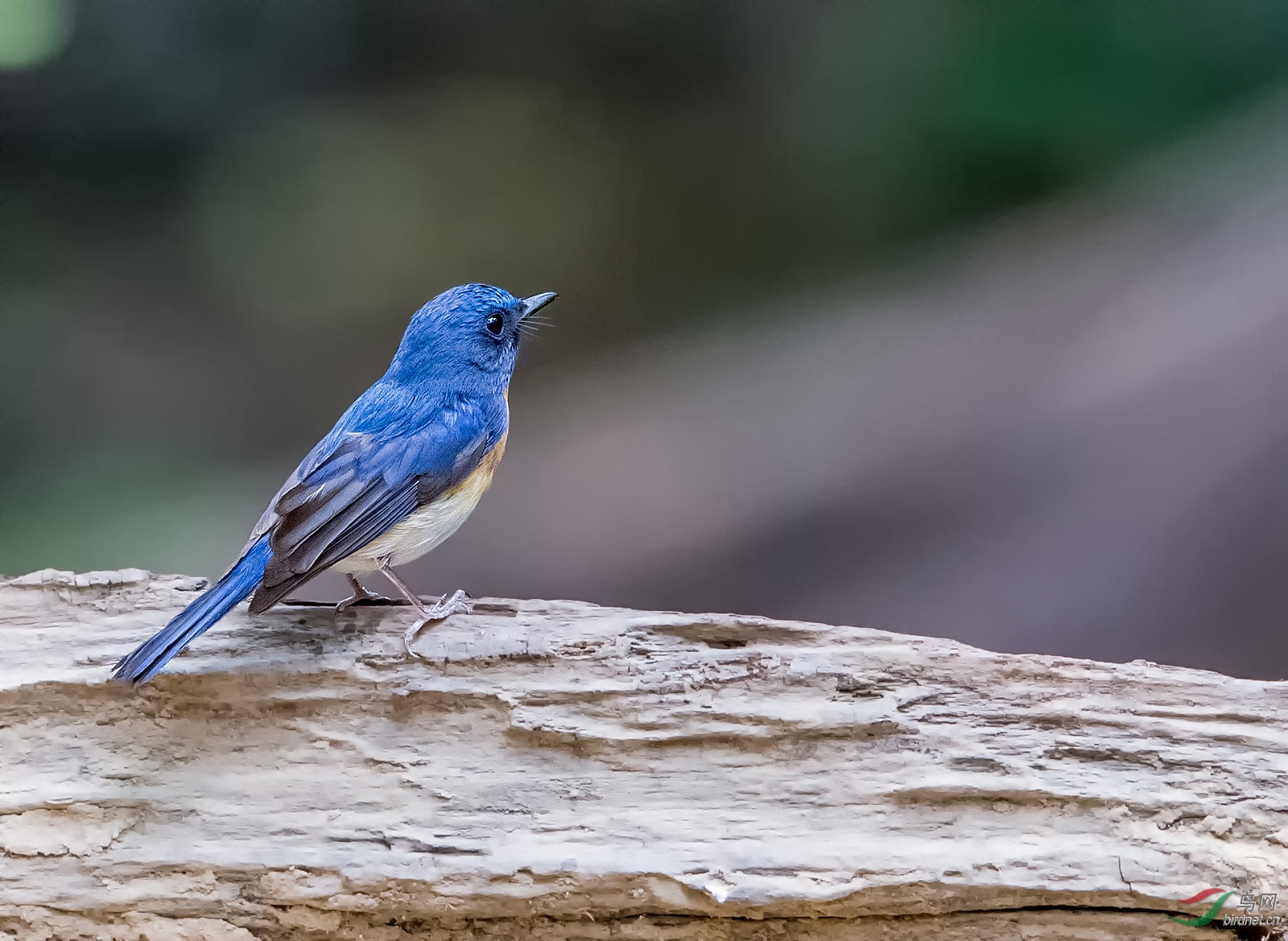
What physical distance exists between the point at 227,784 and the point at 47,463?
239cm

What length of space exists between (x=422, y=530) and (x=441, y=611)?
24cm

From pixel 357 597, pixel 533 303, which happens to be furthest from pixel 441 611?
pixel 533 303

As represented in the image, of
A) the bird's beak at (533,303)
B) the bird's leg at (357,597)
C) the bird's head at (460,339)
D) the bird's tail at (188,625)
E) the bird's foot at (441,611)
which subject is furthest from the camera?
the bird's beak at (533,303)

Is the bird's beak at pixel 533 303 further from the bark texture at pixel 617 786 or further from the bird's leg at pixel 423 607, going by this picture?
the bark texture at pixel 617 786

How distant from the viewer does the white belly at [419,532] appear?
102 inches

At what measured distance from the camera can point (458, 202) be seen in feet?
14.7

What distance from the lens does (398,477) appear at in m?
2.54

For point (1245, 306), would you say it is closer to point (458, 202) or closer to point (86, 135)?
point (458, 202)

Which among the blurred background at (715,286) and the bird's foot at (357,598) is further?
the blurred background at (715,286)

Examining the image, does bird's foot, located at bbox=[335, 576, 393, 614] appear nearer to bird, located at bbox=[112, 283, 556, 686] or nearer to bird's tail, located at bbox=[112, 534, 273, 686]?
bird, located at bbox=[112, 283, 556, 686]

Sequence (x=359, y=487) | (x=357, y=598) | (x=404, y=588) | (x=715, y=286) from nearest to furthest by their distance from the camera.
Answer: (x=359, y=487) → (x=404, y=588) → (x=357, y=598) → (x=715, y=286)

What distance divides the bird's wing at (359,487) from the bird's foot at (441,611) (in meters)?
0.28

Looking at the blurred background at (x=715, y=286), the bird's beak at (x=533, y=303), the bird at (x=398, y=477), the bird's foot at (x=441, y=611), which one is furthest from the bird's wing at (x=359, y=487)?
the blurred background at (x=715, y=286)

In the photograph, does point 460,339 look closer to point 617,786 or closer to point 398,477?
point 398,477
